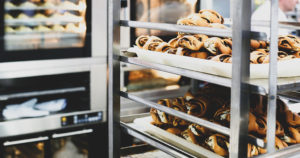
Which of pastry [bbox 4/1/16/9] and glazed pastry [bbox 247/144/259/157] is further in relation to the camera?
pastry [bbox 4/1/16/9]

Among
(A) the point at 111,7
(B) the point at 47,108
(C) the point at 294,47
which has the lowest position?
(B) the point at 47,108

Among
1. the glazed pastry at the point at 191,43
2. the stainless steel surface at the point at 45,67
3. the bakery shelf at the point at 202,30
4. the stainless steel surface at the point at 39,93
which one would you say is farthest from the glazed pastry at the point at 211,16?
the stainless steel surface at the point at 39,93

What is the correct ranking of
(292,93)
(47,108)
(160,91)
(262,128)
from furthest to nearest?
(160,91)
(47,108)
(292,93)
(262,128)

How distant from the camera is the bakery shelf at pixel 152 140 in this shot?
92 cm

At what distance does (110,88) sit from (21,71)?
1.52 m

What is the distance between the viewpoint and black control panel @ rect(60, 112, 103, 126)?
8.58 feet

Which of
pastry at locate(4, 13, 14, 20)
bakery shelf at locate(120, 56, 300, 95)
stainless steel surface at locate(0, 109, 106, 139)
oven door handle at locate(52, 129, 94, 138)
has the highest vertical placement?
pastry at locate(4, 13, 14, 20)

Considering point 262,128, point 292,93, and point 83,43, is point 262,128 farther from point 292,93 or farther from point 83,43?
point 83,43

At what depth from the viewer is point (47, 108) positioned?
8.63 ft

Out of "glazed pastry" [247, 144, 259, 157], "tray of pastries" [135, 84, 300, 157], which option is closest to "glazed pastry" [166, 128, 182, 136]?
"tray of pastries" [135, 84, 300, 157]

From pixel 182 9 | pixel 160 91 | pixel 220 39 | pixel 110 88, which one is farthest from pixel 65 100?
pixel 220 39

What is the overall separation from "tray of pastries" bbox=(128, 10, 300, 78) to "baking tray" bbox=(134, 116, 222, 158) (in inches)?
8.3

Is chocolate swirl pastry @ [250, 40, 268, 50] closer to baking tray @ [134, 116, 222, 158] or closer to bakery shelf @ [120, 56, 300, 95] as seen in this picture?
bakery shelf @ [120, 56, 300, 95]

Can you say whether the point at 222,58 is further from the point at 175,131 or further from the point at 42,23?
the point at 42,23
